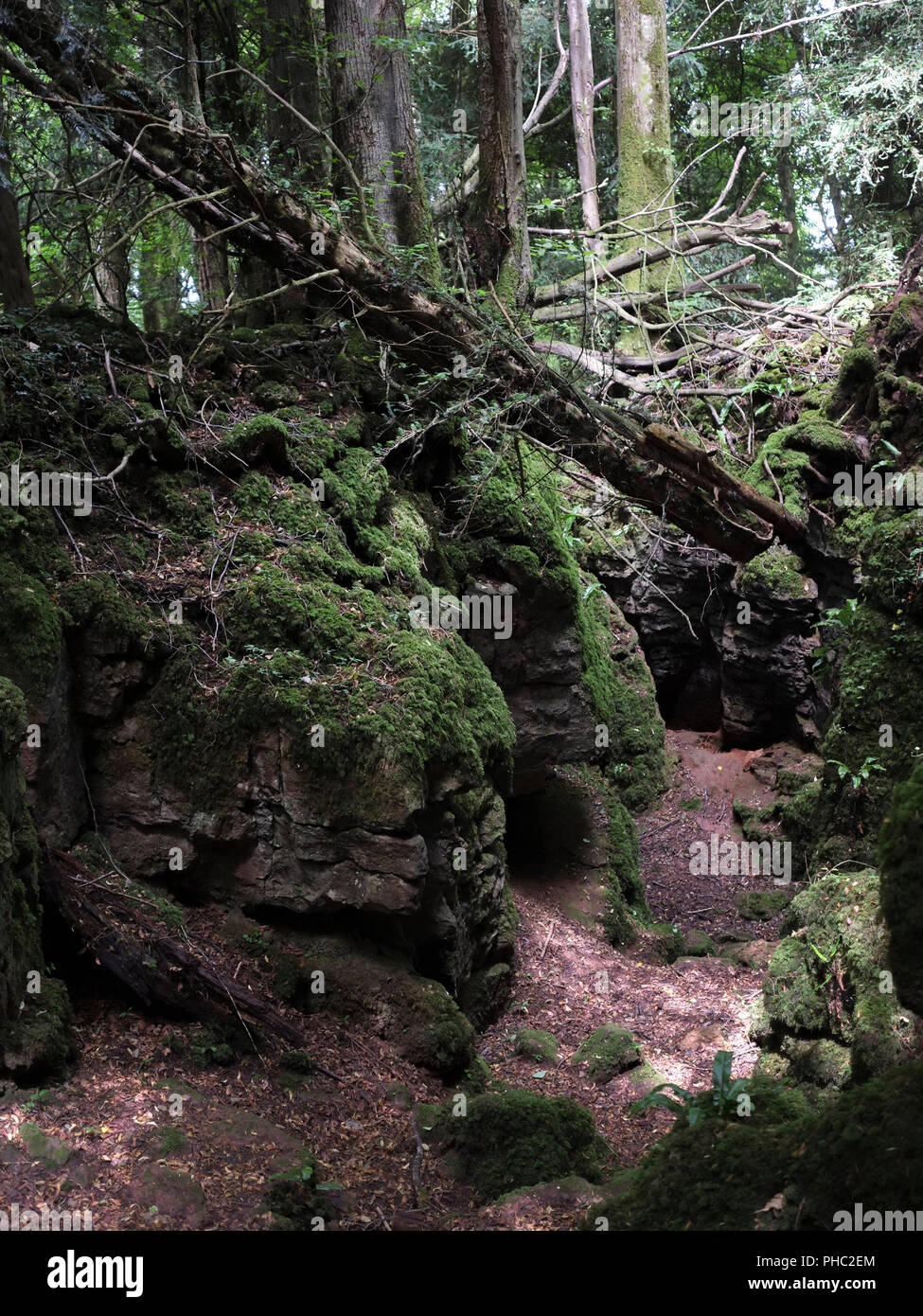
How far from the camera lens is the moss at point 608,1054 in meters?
6.25

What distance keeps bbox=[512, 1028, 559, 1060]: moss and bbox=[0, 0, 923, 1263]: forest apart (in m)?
0.04

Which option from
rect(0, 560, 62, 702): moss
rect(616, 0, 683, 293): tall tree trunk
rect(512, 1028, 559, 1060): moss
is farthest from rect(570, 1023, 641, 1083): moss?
rect(616, 0, 683, 293): tall tree trunk

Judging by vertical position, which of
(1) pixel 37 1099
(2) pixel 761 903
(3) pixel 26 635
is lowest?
(2) pixel 761 903

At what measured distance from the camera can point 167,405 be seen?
6.50 metres

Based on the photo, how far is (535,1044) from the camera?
6449mm

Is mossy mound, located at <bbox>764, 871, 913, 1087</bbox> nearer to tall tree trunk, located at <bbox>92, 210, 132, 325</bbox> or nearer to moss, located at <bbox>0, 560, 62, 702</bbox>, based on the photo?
moss, located at <bbox>0, 560, 62, 702</bbox>

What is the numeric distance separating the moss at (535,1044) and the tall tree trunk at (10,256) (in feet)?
21.7

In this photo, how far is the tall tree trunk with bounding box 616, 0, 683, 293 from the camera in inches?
582

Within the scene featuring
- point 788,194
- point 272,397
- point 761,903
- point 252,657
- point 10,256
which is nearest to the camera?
point 252,657

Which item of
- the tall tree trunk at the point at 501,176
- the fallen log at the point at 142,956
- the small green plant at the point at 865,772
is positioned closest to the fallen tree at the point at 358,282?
the tall tree trunk at the point at 501,176

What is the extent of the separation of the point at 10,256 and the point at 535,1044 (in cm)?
724

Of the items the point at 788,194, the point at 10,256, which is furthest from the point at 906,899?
the point at 788,194

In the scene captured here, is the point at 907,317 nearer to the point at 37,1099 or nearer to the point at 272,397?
the point at 272,397
